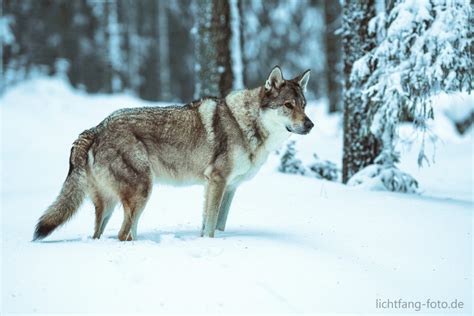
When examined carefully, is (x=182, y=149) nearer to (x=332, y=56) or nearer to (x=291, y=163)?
(x=291, y=163)

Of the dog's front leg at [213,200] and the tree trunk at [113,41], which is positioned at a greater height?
the tree trunk at [113,41]

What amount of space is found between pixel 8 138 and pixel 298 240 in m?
11.0

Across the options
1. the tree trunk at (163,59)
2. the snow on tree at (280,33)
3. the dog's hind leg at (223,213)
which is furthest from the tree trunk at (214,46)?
the snow on tree at (280,33)

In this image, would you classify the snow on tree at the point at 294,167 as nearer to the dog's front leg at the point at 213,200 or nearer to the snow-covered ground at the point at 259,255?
the snow-covered ground at the point at 259,255

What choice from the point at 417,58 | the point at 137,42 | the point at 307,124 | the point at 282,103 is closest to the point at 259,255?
the point at 307,124

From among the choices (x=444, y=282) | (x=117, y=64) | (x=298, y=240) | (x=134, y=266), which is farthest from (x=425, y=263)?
(x=117, y=64)

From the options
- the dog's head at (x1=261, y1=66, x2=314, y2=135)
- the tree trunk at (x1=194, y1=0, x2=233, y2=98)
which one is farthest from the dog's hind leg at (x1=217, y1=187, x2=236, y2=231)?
the tree trunk at (x1=194, y1=0, x2=233, y2=98)

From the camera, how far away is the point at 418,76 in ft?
25.1

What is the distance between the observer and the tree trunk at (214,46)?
10438 millimetres

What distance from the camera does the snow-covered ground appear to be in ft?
14.1

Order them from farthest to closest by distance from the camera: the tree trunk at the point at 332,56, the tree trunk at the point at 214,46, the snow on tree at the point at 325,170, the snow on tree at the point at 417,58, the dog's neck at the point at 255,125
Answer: the tree trunk at the point at 332,56, the tree trunk at the point at 214,46, the snow on tree at the point at 325,170, the snow on tree at the point at 417,58, the dog's neck at the point at 255,125

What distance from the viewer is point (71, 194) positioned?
19.4 feet

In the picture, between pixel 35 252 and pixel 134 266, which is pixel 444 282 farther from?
pixel 35 252

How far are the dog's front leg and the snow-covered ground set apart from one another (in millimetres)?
170
